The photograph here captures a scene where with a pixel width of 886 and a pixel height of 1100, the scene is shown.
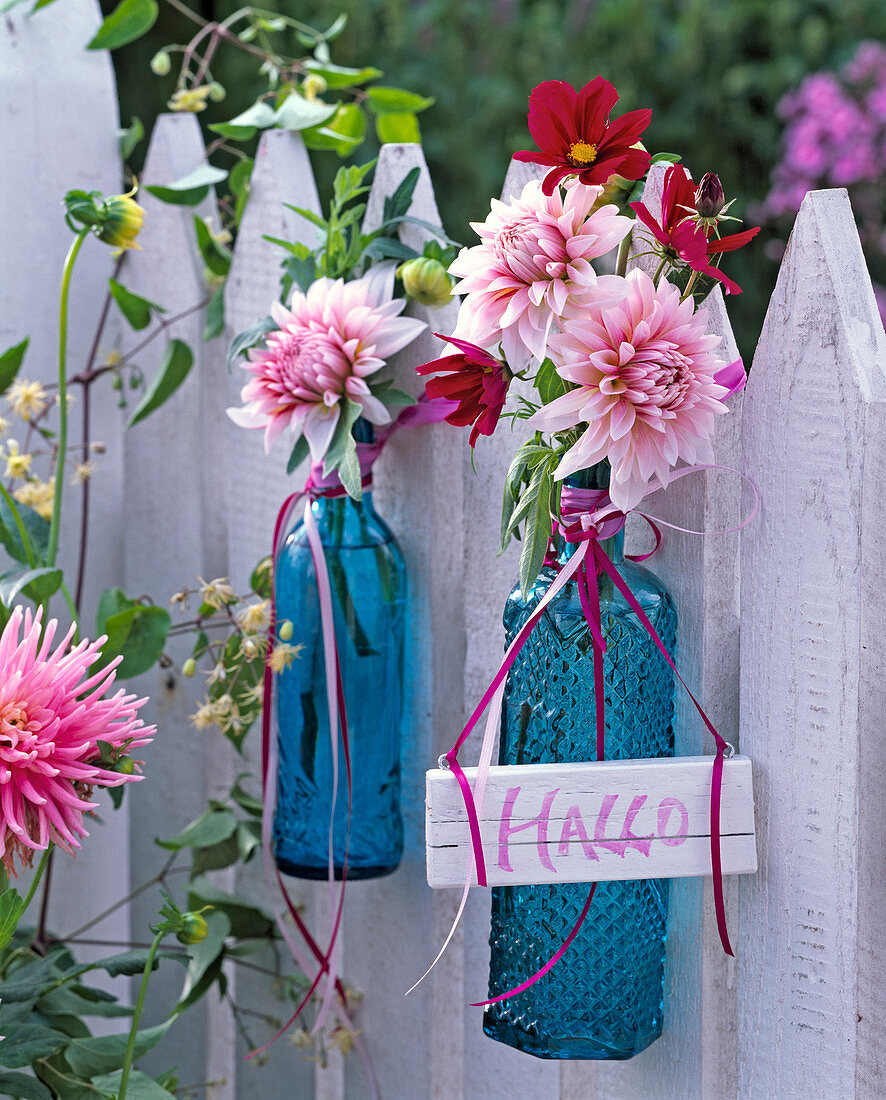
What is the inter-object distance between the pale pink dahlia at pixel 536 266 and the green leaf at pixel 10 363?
53 cm

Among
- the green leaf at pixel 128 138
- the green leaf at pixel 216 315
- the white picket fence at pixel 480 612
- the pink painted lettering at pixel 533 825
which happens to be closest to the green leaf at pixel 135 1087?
the white picket fence at pixel 480 612

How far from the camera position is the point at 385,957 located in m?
0.93

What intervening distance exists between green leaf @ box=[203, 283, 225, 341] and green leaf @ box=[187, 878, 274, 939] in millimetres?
508

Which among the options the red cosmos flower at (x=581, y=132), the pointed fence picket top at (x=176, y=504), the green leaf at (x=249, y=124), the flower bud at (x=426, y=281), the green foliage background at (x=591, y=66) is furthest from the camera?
the green foliage background at (x=591, y=66)

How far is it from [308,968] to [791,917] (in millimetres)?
394

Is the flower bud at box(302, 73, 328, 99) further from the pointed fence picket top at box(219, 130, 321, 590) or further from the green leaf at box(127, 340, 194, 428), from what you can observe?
the green leaf at box(127, 340, 194, 428)

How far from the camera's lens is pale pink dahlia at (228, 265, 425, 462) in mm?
743

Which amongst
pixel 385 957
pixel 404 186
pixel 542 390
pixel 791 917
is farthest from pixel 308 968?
pixel 404 186

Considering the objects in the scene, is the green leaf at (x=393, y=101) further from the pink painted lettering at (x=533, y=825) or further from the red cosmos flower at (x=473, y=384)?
the pink painted lettering at (x=533, y=825)

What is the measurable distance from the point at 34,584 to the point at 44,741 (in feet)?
0.94

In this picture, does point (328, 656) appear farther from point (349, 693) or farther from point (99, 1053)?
point (99, 1053)

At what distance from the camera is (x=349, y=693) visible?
0.84 m

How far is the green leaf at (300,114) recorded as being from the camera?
954 mm

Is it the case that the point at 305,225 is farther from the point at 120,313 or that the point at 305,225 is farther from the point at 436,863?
the point at 436,863
